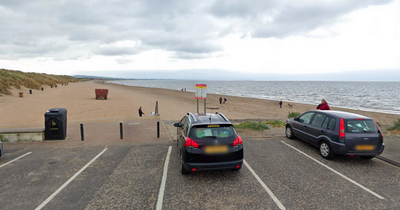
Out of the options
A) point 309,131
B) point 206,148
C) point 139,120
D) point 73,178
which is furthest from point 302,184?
point 139,120

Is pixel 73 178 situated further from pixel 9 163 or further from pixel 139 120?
pixel 139 120

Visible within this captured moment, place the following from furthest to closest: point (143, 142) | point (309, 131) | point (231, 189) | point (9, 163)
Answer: point (143, 142) < point (309, 131) < point (9, 163) < point (231, 189)

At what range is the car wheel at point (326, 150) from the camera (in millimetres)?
6633

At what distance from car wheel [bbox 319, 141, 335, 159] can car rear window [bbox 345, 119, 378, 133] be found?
80 cm

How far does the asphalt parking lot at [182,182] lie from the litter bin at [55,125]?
5.14 feet

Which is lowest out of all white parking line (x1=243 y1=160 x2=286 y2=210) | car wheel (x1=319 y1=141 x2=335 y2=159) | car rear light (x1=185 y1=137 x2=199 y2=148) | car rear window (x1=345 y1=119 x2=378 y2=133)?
white parking line (x1=243 y1=160 x2=286 y2=210)

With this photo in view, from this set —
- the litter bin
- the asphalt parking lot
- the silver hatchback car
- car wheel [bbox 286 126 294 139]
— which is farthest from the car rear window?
the litter bin

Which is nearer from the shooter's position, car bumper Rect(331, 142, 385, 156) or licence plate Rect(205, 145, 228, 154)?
licence plate Rect(205, 145, 228, 154)

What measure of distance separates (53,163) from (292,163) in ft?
25.2

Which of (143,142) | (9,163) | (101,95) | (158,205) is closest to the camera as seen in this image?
(158,205)

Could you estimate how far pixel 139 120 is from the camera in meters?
13.7

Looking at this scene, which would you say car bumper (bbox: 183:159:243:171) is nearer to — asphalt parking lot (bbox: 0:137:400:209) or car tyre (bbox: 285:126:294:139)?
asphalt parking lot (bbox: 0:137:400:209)

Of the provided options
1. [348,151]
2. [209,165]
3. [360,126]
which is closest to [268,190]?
[209,165]

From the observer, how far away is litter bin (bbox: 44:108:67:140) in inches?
355
